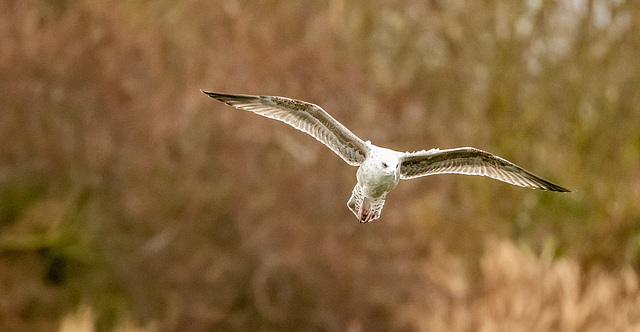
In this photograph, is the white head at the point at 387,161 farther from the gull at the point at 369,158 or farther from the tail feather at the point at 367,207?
the tail feather at the point at 367,207

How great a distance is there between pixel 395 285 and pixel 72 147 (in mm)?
3633

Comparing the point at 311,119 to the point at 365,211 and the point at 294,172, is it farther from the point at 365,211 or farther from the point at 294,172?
the point at 294,172

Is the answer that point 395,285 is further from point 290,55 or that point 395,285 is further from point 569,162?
point 290,55

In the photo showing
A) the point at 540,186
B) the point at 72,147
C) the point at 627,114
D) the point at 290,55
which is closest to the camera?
the point at 540,186

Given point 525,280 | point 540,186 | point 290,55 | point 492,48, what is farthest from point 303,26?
point 540,186

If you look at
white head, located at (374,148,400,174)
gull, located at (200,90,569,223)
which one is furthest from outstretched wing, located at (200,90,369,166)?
white head, located at (374,148,400,174)

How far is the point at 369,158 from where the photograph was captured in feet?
11.4

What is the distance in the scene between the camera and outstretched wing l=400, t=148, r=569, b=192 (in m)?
3.78

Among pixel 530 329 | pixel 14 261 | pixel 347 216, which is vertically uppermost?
pixel 347 216

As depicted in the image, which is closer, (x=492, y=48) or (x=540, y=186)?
(x=540, y=186)

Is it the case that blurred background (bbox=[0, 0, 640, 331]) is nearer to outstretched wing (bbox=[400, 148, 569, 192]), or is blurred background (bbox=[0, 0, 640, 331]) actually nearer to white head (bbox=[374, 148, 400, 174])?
outstretched wing (bbox=[400, 148, 569, 192])

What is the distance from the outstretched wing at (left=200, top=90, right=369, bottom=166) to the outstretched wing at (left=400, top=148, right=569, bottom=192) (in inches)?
8.7

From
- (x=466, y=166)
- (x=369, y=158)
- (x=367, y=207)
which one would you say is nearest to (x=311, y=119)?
(x=369, y=158)

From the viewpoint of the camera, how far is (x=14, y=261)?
26.2 ft
